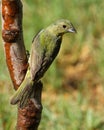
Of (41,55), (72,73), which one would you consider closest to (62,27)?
(41,55)

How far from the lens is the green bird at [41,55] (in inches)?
88.0

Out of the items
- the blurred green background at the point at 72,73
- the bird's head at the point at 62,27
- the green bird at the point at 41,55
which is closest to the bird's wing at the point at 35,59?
the green bird at the point at 41,55

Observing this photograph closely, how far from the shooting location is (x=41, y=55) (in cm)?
227

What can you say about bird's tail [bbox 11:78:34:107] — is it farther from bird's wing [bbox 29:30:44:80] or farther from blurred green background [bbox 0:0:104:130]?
blurred green background [bbox 0:0:104:130]

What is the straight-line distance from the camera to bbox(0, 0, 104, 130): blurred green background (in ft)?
13.7

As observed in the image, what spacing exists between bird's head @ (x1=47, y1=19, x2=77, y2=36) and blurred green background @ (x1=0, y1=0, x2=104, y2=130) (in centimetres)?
151

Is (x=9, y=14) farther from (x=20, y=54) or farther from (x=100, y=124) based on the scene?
(x=100, y=124)

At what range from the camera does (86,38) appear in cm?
582

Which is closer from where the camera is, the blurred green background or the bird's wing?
the bird's wing

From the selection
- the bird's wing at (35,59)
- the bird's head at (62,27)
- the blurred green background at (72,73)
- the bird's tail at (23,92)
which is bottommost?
the blurred green background at (72,73)

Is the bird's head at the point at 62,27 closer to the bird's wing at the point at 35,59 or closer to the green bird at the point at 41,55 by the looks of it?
the green bird at the point at 41,55

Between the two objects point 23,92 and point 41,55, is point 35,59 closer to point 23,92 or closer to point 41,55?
point 41,55

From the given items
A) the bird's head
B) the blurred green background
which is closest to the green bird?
the bird's head

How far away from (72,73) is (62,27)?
128 inches
